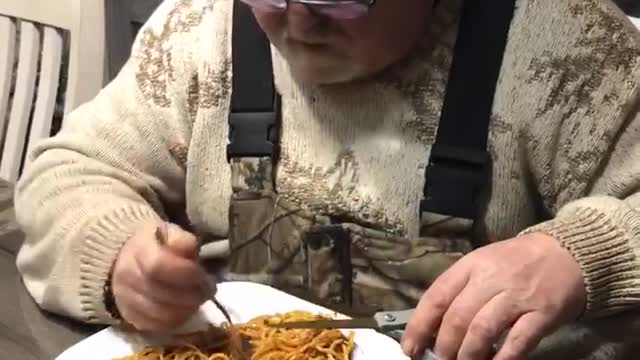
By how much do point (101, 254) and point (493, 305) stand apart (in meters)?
0.28

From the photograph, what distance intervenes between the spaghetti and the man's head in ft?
0.58

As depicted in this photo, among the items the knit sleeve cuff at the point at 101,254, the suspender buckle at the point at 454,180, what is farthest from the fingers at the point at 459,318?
the knit sleeve cuff at the point at 101,254

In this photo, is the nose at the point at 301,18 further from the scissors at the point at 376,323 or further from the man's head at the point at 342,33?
the scissors at the point at 376,323

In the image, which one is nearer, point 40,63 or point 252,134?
point 252,134

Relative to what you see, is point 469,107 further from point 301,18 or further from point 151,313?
point 151,313

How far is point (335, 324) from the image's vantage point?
74 cm

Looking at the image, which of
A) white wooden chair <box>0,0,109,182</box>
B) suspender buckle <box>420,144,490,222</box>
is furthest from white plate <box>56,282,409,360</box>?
white wooden chair <box>0,0,109,182</box>

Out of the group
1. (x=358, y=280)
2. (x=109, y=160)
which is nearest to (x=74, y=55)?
(x=109, y=160)

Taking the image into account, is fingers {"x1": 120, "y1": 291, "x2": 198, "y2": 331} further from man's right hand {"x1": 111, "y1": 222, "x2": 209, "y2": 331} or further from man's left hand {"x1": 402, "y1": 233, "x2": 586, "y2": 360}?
man's left hand {"x1": 402, "y1": 233, "x2": 586, "y2": 360}

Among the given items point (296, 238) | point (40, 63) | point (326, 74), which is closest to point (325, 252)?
point (296, 238)

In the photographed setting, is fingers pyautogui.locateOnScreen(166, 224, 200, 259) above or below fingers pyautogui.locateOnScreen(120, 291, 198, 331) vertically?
above

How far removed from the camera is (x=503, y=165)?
2.71ft

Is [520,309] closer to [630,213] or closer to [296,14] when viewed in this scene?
[630,213]

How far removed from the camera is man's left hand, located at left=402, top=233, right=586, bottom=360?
68 centimetres
